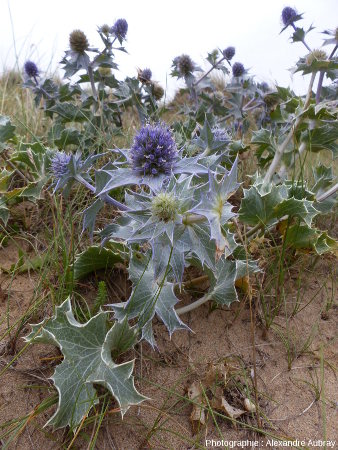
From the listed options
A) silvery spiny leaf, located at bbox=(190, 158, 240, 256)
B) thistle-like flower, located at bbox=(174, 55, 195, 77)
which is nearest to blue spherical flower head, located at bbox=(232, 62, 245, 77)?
thistle-like flower, located at bbox=(174, 55, 195, 77)

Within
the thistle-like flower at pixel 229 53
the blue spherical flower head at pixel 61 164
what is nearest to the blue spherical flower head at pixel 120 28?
the thistle-like flower at pixel 229 53

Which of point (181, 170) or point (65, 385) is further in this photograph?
point (181, 170)

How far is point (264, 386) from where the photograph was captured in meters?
1.12

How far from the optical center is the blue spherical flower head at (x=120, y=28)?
6.72 ft

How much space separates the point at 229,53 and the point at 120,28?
0.72 m

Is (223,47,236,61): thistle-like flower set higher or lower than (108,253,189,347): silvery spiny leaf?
higher

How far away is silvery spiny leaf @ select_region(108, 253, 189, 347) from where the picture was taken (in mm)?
1013

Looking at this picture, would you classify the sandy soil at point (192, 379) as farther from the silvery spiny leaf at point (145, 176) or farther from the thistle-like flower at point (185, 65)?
the thistle-like flower at point (185, 65)

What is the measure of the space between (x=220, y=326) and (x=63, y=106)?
1.46m

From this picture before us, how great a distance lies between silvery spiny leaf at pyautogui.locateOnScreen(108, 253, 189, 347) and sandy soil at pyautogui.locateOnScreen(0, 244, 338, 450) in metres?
0.14

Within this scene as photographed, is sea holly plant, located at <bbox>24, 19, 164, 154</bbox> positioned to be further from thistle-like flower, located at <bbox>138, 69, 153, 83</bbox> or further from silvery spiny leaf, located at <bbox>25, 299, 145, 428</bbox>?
silvery spiny leaf, located at <bbox>25, 299, 145, 428</bbox>

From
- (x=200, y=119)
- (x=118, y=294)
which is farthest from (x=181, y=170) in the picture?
(x=200, y=119)

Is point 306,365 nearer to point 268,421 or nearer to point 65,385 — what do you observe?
point 268,421

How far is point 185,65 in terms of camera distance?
233 cm
